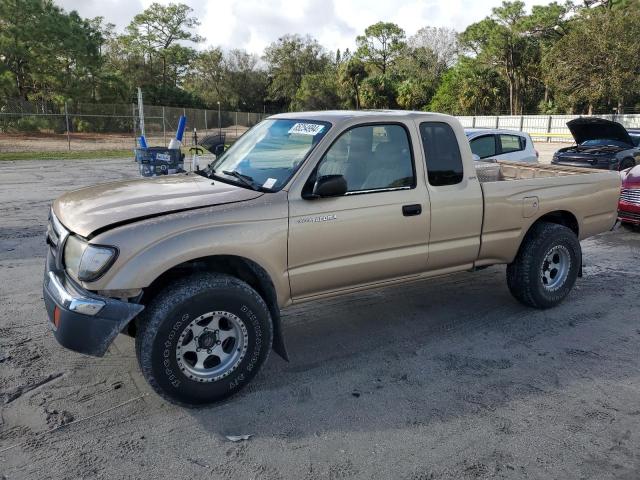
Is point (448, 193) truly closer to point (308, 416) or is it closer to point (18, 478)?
point (308, 416)

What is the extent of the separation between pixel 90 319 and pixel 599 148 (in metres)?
13.3

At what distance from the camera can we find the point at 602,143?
1338cm

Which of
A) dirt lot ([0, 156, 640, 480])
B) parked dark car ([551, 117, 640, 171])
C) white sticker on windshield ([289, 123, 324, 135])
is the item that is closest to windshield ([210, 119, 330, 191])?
white sticker on windshield ([289, 123, 324, 135])

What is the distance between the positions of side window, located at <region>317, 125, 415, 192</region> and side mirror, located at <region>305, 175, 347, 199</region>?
0.79ft

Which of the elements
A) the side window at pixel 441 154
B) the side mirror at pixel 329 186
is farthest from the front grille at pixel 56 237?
the side window at pixel 441 154

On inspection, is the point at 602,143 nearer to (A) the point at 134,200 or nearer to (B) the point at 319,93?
(A) the point at 134,200

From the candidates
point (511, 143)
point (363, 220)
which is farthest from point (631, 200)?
point (363, 220)

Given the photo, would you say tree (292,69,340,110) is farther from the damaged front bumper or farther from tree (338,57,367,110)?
the damaged front bumper

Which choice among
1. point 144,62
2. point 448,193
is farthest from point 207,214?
point 144,62

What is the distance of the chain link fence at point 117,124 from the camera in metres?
29.8

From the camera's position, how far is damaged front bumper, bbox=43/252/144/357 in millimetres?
3115

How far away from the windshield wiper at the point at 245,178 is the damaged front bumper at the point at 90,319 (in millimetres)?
1218

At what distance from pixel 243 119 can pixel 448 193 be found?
3734 cm

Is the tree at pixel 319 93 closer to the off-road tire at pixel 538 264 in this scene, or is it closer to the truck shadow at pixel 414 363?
the off-road tire at pixel 538 264
